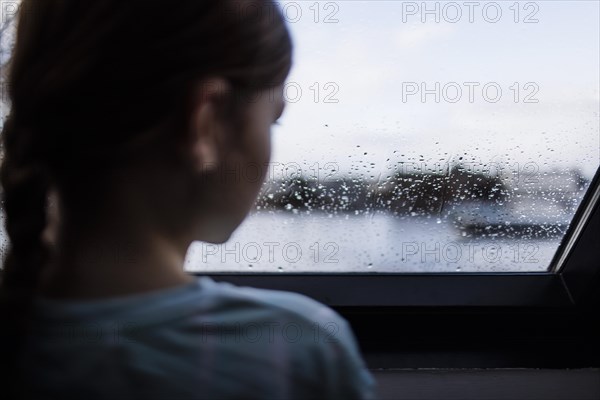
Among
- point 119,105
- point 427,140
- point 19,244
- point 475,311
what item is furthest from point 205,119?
point 475,311

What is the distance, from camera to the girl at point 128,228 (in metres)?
0.54

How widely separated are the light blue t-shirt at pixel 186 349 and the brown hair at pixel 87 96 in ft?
0.13

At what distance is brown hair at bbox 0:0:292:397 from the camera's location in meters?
0.56

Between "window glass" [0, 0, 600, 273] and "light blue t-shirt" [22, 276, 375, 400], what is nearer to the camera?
"light blue t-shirt" [22, 276, 375, 400]

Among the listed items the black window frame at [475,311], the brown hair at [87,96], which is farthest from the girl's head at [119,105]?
the black window frame at [475,311]

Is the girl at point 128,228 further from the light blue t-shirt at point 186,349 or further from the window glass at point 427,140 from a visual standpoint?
the window glass at point 427,140

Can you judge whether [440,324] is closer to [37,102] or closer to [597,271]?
[597,271]

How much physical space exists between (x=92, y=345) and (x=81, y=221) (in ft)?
0.35

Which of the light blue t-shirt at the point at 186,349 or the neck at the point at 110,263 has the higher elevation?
the neck at the point at 110,263

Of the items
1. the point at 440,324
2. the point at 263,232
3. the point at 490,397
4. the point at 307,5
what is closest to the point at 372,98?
the point at 307,5

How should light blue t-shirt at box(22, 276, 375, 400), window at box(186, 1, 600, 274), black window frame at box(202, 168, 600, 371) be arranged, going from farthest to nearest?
black window frame at box(202, 168, 600, 371)
window at box(186, 1, 600, 274)
light blue t-shirt at box(22, 276, 375, 400)

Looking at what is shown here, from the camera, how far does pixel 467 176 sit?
3.88 ft

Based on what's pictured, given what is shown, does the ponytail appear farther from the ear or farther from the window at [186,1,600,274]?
the window at [186,1,600,274]

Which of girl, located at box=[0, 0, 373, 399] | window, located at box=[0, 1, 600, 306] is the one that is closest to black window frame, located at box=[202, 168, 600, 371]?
window, located at box=[0, 1, 600, 306]
